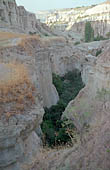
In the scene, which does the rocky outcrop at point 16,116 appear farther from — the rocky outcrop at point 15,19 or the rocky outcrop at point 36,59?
the rocky outcrop at point 15,19

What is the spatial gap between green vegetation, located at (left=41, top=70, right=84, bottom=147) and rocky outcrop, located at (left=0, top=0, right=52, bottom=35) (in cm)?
885

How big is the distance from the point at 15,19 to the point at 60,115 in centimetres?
1638

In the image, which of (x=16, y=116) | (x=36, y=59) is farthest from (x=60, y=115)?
(x=16, y=116)

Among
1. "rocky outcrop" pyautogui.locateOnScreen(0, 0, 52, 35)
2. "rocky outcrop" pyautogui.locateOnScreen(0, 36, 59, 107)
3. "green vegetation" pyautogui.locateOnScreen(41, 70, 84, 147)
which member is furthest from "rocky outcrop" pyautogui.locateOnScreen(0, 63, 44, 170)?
"rocky outcrop" pyautogui.locateOnScreen(0, 0, 52, 35)

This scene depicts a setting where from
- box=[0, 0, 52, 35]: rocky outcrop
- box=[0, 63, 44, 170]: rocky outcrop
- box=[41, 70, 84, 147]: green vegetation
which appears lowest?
box=[41, 70, 84, 147]: green vegetation

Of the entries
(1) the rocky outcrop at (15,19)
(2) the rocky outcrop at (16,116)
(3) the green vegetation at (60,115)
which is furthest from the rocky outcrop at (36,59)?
(1) the rocky outcrop at (15,19)

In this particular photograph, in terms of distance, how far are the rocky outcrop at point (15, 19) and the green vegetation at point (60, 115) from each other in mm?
8847

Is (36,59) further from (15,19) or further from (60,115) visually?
(15,19)

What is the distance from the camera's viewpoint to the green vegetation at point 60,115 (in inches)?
354

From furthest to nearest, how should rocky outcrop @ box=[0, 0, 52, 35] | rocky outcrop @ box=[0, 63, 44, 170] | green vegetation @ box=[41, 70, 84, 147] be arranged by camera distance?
rocky outcrop @ box=[0, 0, 52, 35], green vegetation @ box=[41, 70, 84, 147], rocky outcrop @ box=[0, 63, 44, 170]

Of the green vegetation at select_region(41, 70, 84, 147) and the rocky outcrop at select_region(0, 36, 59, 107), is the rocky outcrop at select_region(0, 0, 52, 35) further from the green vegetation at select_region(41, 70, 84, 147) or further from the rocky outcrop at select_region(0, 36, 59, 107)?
the green vegetation at select_region(41, 70, 84, 147)

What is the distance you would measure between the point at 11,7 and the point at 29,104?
21.5 m

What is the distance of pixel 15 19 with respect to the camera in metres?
23.3

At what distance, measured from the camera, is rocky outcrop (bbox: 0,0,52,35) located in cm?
2115
